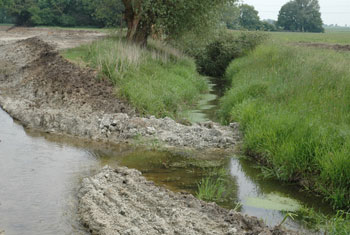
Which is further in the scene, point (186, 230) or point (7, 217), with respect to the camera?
point (7, 217)

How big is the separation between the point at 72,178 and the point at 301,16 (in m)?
119

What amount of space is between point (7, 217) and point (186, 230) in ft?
9.36

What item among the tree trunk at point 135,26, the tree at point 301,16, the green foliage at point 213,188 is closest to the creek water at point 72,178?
the green foliage at point 213,188

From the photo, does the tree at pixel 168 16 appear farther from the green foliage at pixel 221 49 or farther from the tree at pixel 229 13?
the green foliage at pixel 221 49

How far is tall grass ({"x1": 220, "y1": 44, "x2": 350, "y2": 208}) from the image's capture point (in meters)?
7.76

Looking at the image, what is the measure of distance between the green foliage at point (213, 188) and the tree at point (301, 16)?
116 metres

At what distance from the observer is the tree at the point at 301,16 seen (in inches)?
4592

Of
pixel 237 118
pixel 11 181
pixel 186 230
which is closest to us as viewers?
pixel 186 230

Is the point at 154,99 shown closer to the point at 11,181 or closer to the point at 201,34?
the point at 11,181

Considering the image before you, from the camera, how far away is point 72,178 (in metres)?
8.29

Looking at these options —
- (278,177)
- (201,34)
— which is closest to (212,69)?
(201,34)

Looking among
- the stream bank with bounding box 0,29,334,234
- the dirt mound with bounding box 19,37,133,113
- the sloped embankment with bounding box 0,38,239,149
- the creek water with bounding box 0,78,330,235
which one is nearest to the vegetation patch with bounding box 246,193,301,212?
the creek water with bounding box 0,78,330,235

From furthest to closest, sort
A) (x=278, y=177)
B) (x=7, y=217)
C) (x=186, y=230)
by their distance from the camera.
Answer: (x=278, y=177) < (x=7, y=217) < (x=186, y=230)

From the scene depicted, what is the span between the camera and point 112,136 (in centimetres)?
1159
